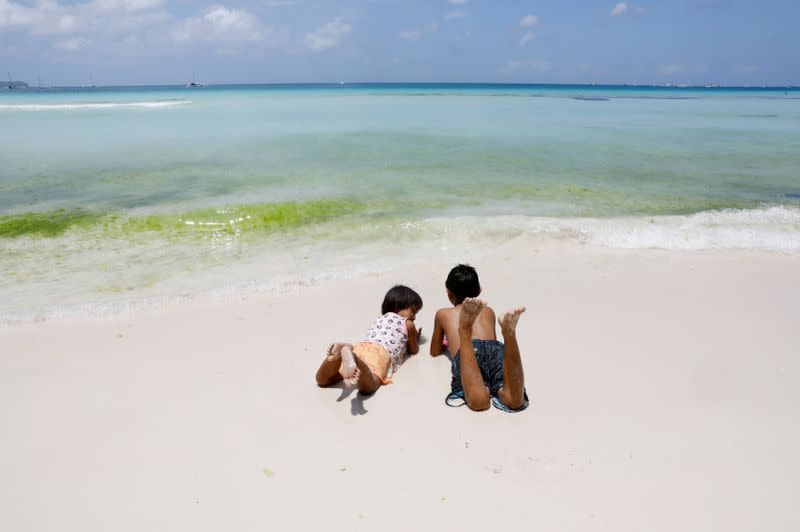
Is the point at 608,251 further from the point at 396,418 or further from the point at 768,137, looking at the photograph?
the point at 768,137

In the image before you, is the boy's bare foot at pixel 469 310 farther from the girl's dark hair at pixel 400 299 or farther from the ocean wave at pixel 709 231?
the ocean wave at pixel 709 231

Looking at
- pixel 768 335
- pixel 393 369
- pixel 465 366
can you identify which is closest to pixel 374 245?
pixel 393 369

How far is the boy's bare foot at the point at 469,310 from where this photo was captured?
354 centimetres

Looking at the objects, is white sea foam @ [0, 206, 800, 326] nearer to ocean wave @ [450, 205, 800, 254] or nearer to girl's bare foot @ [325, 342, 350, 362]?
ocean wave @ [450, 205, 800, 254]

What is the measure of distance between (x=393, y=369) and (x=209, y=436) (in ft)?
4.87

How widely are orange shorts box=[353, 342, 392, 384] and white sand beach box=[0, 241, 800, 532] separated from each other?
15 centimetres

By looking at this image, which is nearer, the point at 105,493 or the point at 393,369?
the point at 105,493

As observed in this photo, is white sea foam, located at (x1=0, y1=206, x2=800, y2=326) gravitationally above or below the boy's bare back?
below

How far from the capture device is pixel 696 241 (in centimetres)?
745

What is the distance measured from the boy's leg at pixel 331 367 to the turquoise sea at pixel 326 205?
90.7 inches

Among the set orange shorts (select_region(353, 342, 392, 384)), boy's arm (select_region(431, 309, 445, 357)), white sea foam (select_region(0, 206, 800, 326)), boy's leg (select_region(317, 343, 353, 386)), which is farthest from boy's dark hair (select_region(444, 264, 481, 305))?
white sea foam (select_region(0, 206, 800, 326))

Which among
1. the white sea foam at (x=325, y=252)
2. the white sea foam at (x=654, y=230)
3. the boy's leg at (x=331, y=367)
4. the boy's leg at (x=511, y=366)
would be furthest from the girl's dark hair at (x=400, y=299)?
the white sea foam at (x=654, y=230)

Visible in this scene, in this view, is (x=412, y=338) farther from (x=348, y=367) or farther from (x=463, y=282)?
(x=348, y=367)

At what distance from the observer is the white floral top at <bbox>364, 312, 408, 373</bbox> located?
4.23m
